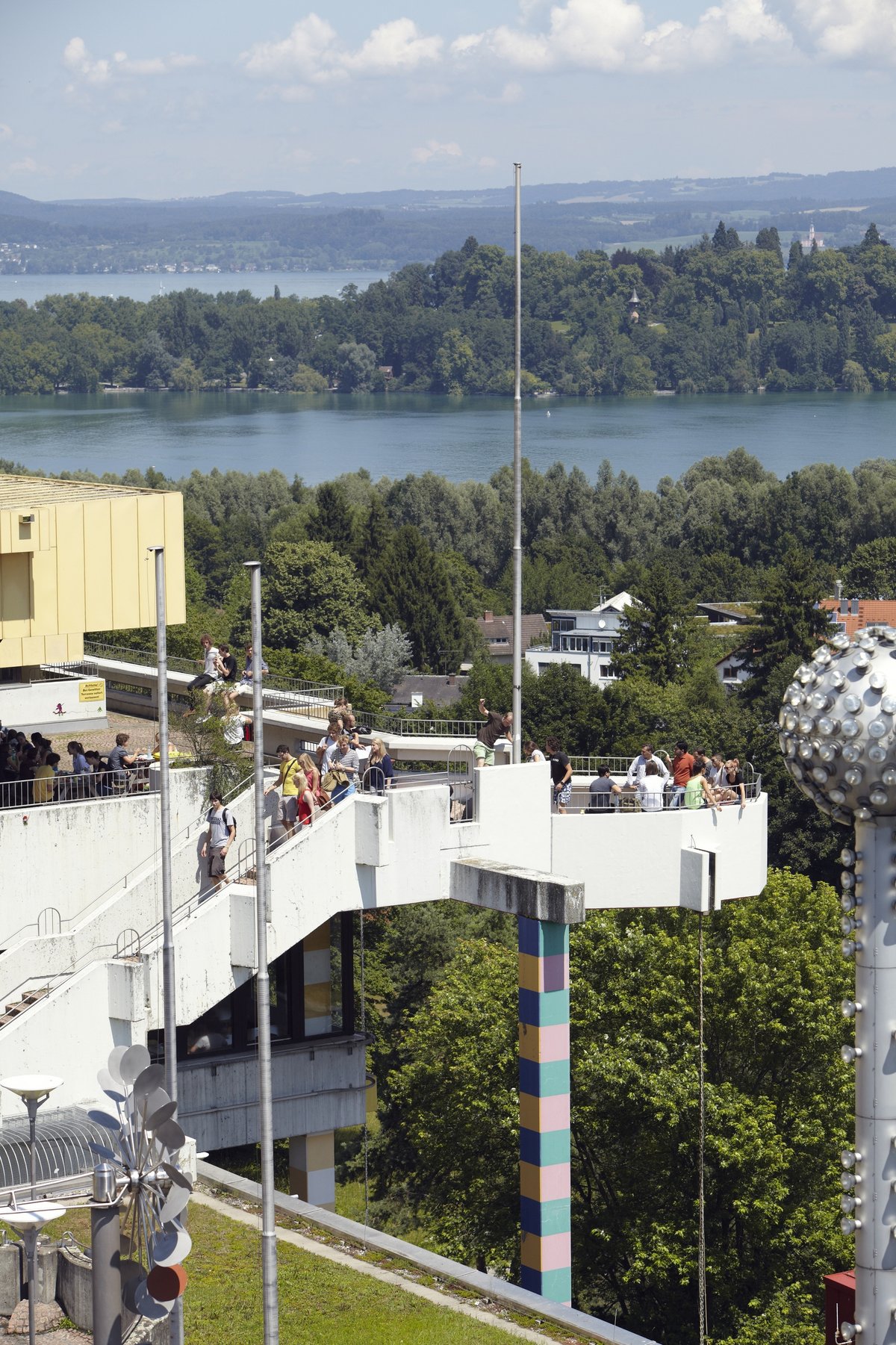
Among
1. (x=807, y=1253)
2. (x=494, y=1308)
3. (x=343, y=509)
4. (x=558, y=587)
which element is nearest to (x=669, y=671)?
(x=343, y=509)

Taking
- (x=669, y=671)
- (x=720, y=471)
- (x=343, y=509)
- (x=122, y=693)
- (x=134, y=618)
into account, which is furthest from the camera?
(x=720, y=471)

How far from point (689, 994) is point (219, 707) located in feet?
34.6

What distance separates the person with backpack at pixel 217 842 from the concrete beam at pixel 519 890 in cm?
312

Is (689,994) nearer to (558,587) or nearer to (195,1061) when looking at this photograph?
(195,1061)

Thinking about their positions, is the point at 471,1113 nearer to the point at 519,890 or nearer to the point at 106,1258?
the point at 519,890

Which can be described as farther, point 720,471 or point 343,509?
point 720,471

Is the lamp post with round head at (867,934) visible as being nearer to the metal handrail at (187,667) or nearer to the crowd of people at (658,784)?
the crowd of people at (658,784)

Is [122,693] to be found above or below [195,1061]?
above

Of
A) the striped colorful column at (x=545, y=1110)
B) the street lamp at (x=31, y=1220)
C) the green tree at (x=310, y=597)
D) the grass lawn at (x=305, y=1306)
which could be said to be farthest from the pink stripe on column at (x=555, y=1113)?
the green tree at (x=310, y=597)

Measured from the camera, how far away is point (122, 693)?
4153cm

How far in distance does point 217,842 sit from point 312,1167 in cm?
743

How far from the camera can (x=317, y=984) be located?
107 feet

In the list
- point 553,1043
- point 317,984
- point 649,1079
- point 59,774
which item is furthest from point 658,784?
point 59,774

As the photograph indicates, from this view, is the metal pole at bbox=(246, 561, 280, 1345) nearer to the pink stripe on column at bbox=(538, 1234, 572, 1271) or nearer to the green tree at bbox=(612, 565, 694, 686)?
the pink stripe on column at bbox=(538, 1234, 572, 1271)
